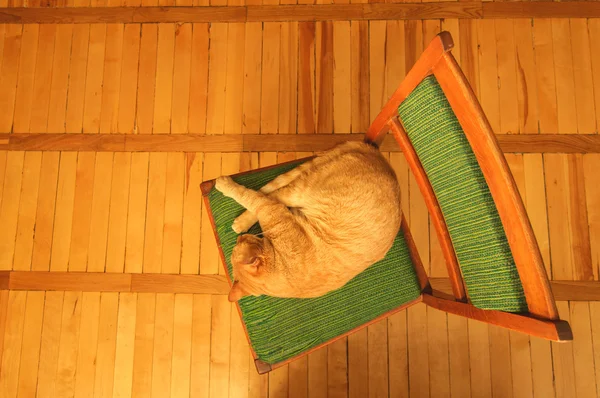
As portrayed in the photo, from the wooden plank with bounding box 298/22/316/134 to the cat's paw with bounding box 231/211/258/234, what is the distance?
2.81 feet

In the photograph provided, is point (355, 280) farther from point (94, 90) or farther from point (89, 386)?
point (94, 90)

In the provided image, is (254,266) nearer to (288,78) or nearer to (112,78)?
(288,78)

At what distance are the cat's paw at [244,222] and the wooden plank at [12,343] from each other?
1421mm

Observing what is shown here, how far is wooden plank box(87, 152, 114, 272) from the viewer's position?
212 centimetres

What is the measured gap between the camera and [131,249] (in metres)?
2.12

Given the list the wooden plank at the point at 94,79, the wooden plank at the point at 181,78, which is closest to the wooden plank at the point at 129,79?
the wooden plank at the point at 94,79

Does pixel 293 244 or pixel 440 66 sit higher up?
pixel 440 66

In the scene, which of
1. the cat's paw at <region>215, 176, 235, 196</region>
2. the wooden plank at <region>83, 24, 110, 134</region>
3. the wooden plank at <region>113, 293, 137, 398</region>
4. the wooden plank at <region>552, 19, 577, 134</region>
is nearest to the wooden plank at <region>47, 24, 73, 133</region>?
the wooden plank at <region>83, 24, 110, 134</region>

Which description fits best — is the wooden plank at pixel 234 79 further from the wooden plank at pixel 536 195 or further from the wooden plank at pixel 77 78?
the wooden plank at pixel 536 195

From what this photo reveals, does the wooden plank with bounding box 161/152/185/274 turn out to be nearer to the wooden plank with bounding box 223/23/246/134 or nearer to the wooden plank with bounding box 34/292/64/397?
the wooden plank with bounding box 223/23/246/134

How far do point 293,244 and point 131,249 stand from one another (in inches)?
45.5

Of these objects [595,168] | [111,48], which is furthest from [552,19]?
[111,48]

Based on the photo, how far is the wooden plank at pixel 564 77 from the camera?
215 centimetres

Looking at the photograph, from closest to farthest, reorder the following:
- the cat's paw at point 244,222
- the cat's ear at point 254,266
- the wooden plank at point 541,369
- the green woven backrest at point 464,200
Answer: the green woven backrest at point 464,200
the cat's ear at point 254,266
the cat's paw at point 244,222
the wooden plank at point 541,369
